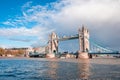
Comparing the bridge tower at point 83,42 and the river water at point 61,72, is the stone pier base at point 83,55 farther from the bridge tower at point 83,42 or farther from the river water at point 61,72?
the river water at point 61,72

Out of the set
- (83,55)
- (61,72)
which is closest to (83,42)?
(83,55)

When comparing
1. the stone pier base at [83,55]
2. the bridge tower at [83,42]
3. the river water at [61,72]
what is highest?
the bridge tower at [83,42]

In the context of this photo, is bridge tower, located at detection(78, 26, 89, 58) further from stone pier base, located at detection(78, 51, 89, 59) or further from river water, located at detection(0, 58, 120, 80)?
river water, located at detection(0, 58, 120, 80)

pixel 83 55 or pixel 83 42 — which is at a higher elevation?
pixel 83 42

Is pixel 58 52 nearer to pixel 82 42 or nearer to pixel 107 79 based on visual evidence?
pixel 82 42

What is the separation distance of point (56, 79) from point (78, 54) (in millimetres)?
137481

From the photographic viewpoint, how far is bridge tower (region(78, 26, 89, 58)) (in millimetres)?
161938

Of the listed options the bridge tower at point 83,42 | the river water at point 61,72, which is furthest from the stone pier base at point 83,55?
the river water at point 61,72

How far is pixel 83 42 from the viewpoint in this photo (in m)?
178

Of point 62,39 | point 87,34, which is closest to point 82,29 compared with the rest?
point 87,34

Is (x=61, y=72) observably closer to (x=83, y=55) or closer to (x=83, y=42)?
(x=83, y=55)

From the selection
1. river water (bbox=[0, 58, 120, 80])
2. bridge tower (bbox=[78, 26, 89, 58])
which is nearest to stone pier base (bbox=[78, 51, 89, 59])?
bridge tower (bbox=[78, 26, 89, 58])

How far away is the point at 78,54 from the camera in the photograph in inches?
6565

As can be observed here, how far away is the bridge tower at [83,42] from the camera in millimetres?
161938
